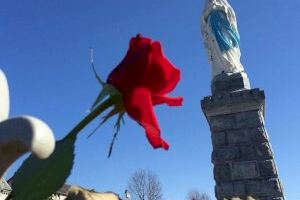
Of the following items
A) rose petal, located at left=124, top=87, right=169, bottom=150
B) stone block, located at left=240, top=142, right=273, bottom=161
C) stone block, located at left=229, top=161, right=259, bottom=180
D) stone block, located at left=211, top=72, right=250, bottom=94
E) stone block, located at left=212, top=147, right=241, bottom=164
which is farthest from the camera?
stone block, located at left=211, top=72, right=250, bottom=94

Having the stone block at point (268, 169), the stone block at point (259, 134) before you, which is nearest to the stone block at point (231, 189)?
the stone block at point (268, 169)

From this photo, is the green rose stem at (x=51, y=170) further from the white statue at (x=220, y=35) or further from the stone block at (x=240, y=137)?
the white statue at (x=220, y=35)

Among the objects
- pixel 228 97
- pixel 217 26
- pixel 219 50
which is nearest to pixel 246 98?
pixel 228 97

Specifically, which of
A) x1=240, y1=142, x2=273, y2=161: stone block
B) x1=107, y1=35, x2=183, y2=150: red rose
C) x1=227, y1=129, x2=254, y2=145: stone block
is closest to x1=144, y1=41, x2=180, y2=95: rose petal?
x1=107, y1=35, x2=183, y2=150: red rose

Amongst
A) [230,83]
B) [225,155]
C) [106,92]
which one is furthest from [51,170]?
[230,83]

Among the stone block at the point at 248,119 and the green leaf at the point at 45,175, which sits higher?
the stone block at the point at 248,119

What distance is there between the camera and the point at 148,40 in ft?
1.59

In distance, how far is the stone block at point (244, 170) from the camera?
276 inches

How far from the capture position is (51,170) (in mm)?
459

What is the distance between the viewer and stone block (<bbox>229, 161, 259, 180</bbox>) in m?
7.00

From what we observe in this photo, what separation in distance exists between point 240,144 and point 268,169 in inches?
28.3

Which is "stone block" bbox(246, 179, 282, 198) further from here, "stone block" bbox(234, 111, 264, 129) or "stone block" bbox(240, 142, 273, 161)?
"stone block" bbox(234, 111, 264, 129)

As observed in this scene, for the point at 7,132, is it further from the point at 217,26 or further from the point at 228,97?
the point at 217,26

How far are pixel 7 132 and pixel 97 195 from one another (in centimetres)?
31
